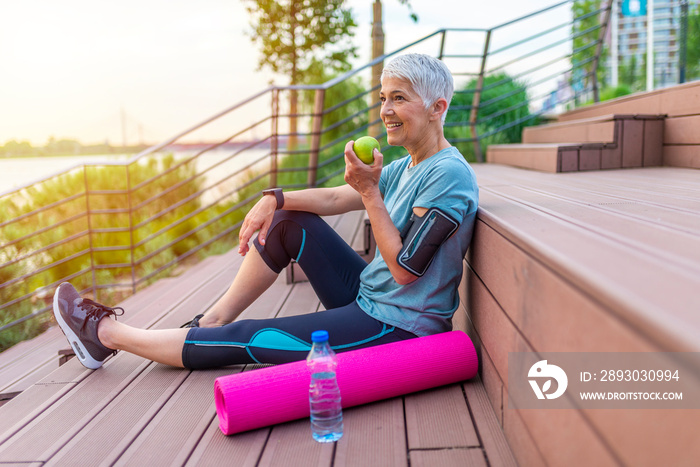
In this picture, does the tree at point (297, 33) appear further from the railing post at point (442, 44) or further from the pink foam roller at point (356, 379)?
the pink foam roller at point (356, 379)

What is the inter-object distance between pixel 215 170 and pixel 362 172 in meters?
4.87

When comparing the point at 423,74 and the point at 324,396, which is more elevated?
the point at 423,74

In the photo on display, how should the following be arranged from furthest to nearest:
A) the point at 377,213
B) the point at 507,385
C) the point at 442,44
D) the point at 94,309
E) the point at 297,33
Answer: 1. the point at 297,33
2. the point at 442,44
3. the point at 94,309
4. the point at 377,213
5. the point at 507,385

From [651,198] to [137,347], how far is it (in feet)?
6.10

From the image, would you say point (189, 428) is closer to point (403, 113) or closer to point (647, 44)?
point (403, 113)

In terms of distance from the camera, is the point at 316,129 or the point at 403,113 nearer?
the point at 403,113

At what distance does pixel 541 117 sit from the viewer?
5.66 m

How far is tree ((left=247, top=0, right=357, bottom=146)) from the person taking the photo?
31.3 ft

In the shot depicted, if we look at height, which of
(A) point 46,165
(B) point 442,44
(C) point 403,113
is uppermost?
(B) point 442,44

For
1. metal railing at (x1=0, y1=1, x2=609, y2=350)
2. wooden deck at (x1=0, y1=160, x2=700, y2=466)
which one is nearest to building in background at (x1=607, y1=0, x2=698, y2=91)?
metal railing at (x1=0, y1=1, x2=609, y2=350)

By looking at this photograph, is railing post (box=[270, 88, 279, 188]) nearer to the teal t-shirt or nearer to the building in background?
the teal t-shirt

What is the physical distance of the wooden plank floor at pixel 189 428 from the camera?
1331 mm

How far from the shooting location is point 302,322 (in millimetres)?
1728

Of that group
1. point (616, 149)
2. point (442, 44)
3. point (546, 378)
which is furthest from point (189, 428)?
point (442, 44)
